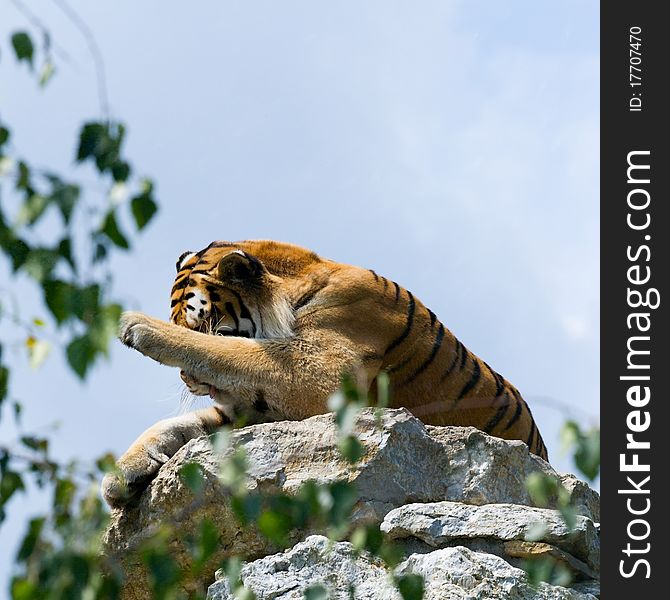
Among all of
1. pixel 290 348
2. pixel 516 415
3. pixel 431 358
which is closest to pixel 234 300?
pixel 290 348

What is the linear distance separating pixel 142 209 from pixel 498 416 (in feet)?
15.9

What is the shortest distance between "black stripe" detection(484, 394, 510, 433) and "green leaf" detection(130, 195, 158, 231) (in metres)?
4.71

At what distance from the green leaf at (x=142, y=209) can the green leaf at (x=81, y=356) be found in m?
0.41

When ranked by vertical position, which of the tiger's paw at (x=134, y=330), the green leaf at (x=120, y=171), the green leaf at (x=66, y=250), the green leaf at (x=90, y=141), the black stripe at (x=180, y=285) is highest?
the black stripe at (x=180, y=285)

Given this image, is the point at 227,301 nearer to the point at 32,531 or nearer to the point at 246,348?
the point at 246,348

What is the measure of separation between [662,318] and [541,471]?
1.01 m

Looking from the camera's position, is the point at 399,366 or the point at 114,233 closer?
the point at 114,233

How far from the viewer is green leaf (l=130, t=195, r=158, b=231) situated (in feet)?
10.1

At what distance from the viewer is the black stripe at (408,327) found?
7075 mm

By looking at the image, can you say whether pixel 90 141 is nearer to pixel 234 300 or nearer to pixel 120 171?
pixel 120 171

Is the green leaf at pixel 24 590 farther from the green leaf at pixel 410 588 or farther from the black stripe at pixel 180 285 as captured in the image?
the black stripe at pixel 180 285

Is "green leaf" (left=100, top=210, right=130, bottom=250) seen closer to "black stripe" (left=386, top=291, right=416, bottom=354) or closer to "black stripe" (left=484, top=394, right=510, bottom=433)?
"black stripe" (left=386, top=291, right=416, bottom=354)

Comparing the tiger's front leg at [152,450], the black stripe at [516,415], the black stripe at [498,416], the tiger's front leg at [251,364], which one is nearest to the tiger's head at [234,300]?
the tiger's front leg at [251,364]

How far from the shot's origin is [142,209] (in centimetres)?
310
